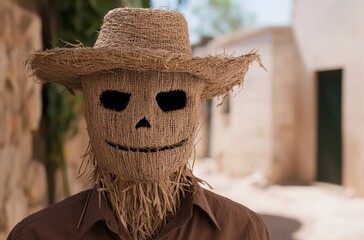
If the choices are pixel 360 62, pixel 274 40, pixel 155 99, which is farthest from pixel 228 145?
pixel 155 99

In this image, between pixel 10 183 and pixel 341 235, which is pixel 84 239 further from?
pixel 341 235

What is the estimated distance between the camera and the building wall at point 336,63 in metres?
6.87

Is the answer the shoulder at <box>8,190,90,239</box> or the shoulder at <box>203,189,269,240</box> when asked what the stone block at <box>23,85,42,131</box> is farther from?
the shoulder at <box>203,189,269,240</box>

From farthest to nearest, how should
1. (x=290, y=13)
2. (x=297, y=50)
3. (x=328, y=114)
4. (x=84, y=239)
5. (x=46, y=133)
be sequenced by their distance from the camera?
(x=290, y=13) < (x=297, y=50) < (x=328, y=114) < (x=46, y=133) < (x=84, y=239)

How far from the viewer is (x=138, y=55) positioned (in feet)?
4.00

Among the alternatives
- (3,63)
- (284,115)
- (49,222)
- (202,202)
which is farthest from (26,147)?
(284,115)

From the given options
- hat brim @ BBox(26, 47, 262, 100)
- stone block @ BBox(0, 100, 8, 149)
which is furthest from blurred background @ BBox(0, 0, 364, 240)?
hat brim @ BBox(26, 47, 262, 100)

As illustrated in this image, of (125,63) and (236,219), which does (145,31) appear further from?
(236,219)

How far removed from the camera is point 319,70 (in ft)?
26.0

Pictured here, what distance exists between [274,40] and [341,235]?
13.5 feet

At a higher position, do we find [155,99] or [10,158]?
[155,99]

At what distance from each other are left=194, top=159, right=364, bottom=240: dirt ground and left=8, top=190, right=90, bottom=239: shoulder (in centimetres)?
407

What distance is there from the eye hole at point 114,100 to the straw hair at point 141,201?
166 millimetres

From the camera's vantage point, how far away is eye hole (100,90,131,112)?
1.31 meters
